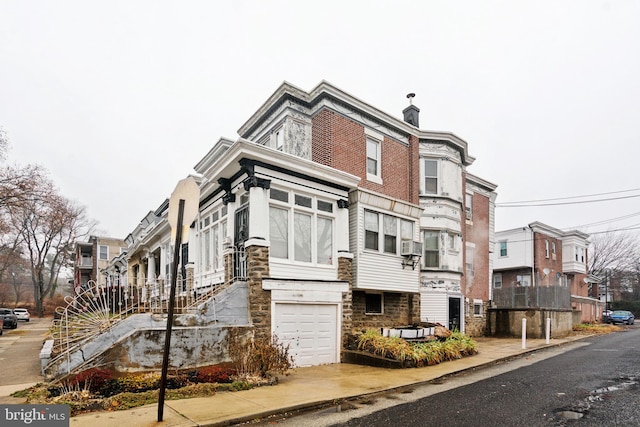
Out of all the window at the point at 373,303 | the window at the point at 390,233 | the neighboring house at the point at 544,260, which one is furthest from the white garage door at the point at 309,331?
the neighboring house at the point at 544,260

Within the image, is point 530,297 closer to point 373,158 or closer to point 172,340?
point 373,158

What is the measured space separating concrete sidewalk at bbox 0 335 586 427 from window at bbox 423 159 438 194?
852cm

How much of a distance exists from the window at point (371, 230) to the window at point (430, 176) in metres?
5.03

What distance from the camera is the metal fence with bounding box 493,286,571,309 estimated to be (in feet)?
81.1

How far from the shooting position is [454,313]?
1984 cm

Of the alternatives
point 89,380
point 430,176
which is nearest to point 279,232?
point 89,380

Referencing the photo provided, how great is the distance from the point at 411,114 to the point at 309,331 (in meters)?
11.9

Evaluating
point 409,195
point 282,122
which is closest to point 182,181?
point 282,122

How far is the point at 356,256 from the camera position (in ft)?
48.9

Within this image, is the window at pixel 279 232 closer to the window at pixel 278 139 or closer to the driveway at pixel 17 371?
the window at pixel 278 139

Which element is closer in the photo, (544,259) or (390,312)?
(390,312)

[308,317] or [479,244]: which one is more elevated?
[479,244]

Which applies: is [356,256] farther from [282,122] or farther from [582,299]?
[582,299]

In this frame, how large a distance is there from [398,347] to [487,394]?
394 cm
